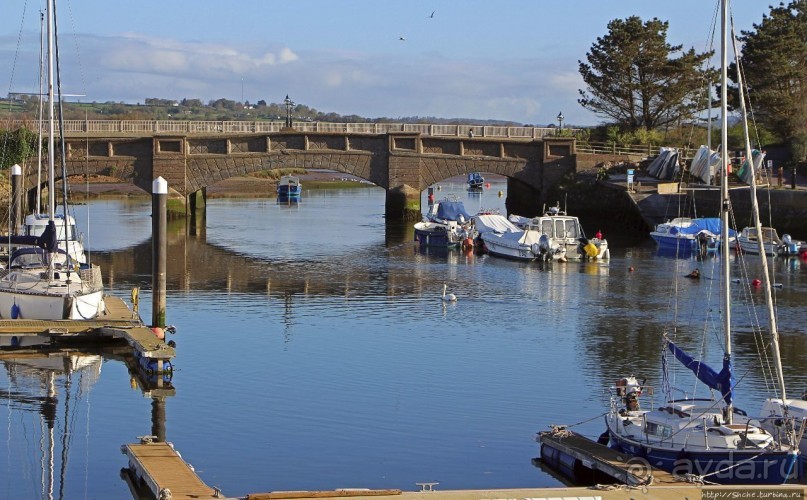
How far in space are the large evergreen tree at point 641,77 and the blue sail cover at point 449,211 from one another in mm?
22408

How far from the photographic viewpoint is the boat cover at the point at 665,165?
87812 mm

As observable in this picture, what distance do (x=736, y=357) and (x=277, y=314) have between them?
1758cm

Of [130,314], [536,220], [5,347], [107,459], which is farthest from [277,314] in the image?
[536,220]

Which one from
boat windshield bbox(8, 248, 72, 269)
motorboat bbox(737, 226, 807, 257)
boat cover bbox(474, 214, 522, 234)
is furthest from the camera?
boat cover bbox(474, 214, 522, 234)

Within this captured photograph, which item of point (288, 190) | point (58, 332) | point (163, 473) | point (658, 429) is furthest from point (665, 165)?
point (163, 473)

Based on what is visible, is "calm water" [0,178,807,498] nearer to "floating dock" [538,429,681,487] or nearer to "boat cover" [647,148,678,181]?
"floating dock" [538,429,681,487]

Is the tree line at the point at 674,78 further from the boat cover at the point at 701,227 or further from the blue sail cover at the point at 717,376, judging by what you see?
the blue sail cover at the point at 717,376

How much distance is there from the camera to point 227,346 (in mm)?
42031

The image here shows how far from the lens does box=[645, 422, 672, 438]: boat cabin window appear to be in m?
26.2

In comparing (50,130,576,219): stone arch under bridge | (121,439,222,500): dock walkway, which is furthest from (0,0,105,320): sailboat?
(50,130,576,219): stone arch under bridge

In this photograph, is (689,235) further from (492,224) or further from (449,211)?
(449,211)

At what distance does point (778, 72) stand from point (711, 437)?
250 feet

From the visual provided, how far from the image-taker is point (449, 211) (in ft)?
269

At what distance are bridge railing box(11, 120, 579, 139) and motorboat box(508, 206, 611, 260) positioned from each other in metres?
22.7
